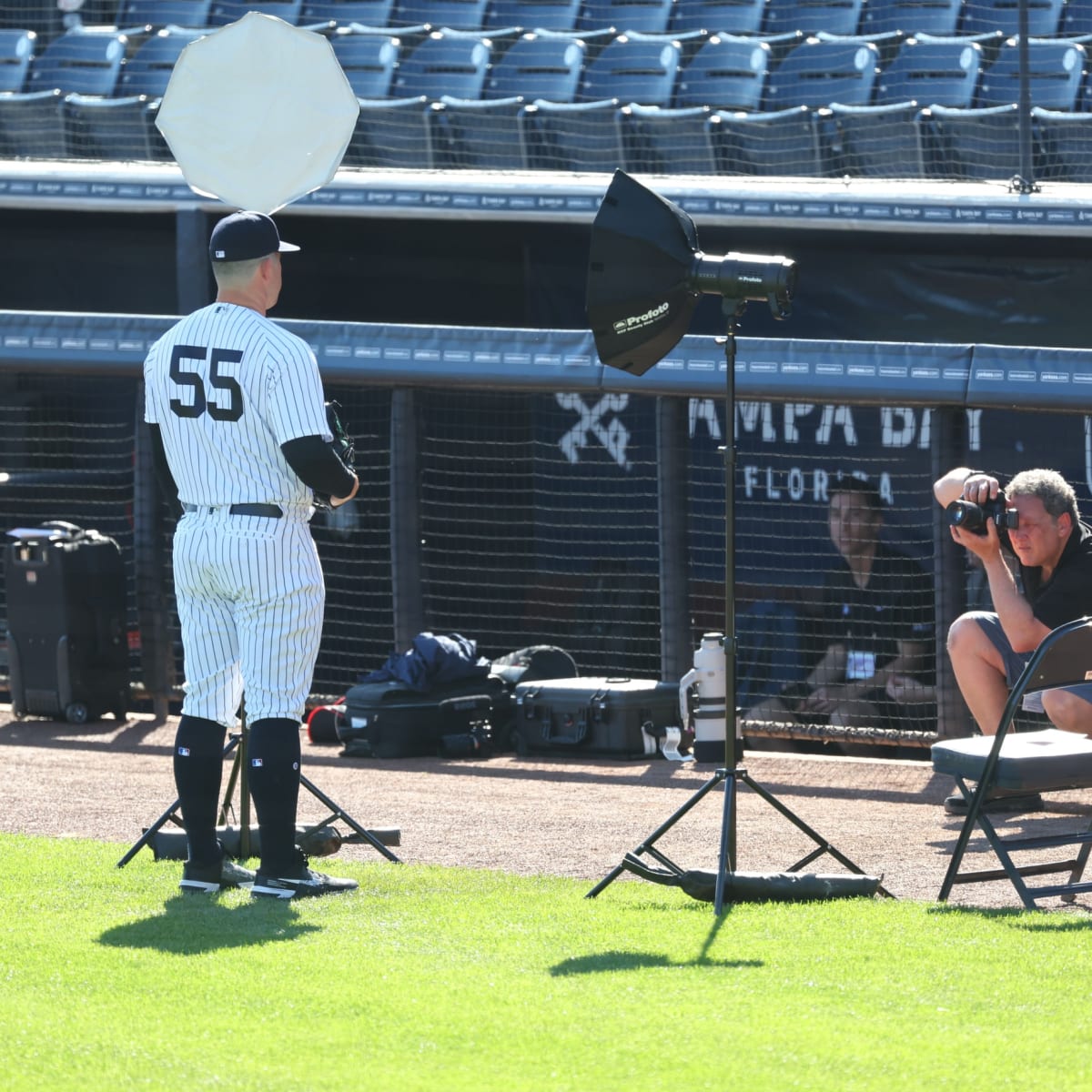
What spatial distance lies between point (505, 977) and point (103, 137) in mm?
8654

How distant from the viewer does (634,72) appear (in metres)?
12.1

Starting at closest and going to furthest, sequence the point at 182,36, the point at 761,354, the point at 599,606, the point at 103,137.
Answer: the point at 761,354
the point at 599,606
the point at 103,137
the point at 182,36

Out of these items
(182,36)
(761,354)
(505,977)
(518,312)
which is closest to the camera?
(505,977)

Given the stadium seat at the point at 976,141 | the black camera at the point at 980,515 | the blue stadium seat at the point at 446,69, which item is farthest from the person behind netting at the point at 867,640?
the blue stadium seat at the point at 446,69

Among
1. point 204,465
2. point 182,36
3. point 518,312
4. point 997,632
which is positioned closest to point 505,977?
point 204,465

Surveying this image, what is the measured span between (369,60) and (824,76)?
306 centimetres

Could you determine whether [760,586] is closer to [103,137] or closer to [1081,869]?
[1081,869]

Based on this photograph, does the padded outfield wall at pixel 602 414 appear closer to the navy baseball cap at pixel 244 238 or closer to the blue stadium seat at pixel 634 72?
the blue stadium seat at pixel 634 72

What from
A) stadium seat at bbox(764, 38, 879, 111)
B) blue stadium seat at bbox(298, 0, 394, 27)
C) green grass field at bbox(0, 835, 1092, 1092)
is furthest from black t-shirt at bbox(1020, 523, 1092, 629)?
blue stadium seat at bbox(298, 0, 394, 27)

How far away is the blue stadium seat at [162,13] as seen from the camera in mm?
13383

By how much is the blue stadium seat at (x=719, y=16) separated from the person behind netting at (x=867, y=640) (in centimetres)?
585

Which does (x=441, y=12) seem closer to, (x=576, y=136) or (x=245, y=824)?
(x=576, y=136)

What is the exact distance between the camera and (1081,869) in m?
5.02

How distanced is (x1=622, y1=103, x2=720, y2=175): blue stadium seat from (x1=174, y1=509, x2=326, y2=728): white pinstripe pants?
21.3 ft
